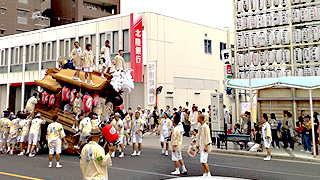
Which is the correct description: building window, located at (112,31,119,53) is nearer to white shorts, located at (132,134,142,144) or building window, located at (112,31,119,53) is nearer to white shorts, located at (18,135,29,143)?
white shorts, located at (18,135,29,143)

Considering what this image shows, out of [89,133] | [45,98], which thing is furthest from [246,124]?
[45,98]

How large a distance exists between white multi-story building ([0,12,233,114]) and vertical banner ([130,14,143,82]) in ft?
2.30

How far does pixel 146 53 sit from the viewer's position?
24875 mm

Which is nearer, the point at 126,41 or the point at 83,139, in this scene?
the point at 83,139

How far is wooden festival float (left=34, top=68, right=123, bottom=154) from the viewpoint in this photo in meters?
13.1

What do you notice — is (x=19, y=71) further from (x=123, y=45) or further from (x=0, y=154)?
(x=0, y=154)

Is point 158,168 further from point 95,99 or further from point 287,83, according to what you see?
point 287,83

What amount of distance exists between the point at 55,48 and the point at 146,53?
11.8m

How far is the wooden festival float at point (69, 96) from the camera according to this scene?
43.0 ft

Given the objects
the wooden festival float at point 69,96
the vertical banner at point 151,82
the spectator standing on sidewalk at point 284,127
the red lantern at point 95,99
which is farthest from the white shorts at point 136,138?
the vertical banner at point 151,82

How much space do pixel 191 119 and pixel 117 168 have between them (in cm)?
1021

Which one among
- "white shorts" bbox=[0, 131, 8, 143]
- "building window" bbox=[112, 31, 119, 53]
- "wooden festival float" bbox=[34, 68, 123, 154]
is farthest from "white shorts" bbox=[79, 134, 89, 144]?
"building window" bbox=[112, 31, 119, 53]

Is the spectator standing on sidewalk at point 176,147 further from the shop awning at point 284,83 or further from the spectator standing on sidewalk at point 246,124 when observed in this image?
the spectator standing on sidewalk at point 246,124

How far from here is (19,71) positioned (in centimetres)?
3341
